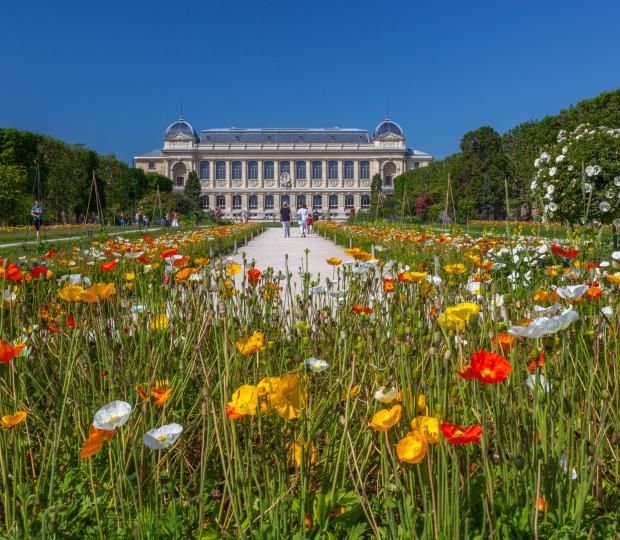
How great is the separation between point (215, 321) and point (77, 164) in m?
32.3

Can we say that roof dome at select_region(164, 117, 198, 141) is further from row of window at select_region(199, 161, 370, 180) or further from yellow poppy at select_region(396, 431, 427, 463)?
yellow poppy at select_region(396, 431, 427, 463)

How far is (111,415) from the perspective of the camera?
93cm

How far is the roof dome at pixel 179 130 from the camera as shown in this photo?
7319 centimetres

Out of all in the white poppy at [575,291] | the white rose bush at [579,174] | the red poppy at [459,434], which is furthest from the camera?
the white rose bush at [579,174]

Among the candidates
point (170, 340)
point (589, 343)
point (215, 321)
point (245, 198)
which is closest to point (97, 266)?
point (170, 340)

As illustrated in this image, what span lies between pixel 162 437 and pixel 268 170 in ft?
235

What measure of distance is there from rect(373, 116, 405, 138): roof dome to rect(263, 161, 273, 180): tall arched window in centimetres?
1268

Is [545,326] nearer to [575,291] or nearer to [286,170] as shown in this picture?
[575,291]

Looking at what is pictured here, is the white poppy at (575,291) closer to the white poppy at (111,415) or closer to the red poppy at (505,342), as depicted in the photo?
the red poppy at (505,342)

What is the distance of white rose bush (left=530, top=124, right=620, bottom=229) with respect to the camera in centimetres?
591

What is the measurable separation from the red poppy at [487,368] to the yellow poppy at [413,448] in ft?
0.35

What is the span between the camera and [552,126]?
2447 cm

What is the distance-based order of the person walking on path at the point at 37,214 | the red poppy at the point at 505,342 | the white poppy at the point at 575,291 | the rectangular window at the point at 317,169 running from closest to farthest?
the white poppy at the point at 575,291 < the red poppy at the point at 505,342 < the person walking on path at the point at 37,214 < the rectangular window at the point at 317,169

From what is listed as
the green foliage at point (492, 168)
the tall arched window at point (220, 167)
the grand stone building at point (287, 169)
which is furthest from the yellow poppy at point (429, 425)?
the tall arched window at point (220, 167)
